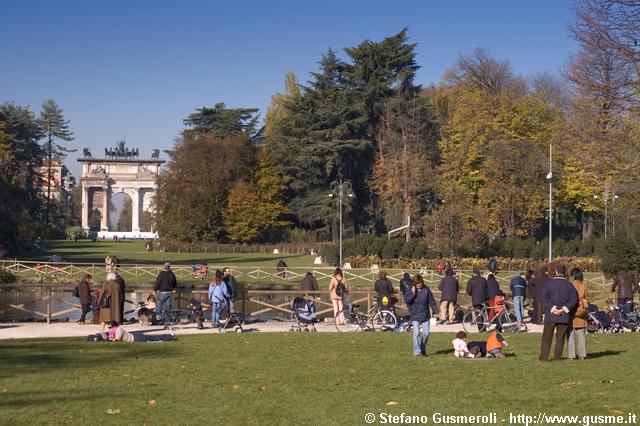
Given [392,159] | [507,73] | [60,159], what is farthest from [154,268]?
[60,159]

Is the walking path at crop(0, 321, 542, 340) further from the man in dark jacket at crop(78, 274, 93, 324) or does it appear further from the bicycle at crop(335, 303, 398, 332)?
the man in dark jacket at crop(78, 274, 93, 324)

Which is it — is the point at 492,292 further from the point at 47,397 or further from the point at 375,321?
the point at 47,397

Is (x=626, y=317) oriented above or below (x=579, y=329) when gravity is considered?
below

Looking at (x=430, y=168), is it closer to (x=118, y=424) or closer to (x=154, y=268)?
(x=154, y=268)

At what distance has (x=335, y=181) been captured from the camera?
7756 cm

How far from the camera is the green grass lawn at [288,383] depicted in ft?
35.9

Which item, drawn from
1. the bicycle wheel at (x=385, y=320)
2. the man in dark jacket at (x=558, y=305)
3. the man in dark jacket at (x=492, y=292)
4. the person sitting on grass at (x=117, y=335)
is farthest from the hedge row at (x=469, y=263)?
the man in dark jacket at (x=558, y=305)

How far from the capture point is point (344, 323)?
24938mm

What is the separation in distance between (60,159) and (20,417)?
405 feet

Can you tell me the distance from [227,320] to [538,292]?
7.80 metres

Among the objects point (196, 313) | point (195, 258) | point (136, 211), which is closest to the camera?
point (196, 313)

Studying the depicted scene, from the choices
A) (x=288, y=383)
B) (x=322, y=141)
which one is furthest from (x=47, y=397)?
(x=322, y=141)

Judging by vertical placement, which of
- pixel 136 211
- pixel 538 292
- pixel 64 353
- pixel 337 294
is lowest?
pixel 64 353

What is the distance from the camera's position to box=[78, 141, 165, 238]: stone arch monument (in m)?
143
